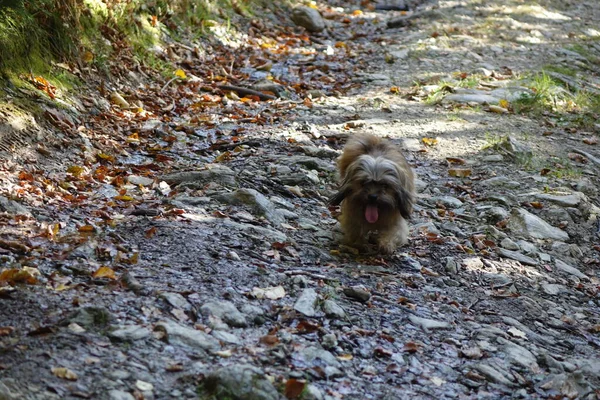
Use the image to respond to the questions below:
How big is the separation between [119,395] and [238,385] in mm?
635

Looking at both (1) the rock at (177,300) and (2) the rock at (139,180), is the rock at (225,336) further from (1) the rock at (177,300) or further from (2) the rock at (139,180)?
(2) the rock at (139,180)

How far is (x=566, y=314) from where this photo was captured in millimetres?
6516

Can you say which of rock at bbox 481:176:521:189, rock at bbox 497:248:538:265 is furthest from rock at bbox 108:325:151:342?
rock at bbox 481:176:521:189

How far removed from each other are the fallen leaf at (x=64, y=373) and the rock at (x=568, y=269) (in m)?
4.98

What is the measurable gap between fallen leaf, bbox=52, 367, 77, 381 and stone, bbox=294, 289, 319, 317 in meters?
1.74

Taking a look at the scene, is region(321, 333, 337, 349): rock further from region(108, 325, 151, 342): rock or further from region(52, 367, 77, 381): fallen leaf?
region(52, 367, 77, 381): fallen leaf

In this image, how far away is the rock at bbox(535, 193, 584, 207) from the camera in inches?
337

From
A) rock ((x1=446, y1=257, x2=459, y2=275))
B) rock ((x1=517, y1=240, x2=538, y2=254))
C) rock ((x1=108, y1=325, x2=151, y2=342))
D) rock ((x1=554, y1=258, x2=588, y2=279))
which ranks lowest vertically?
rock ((x1=554, y1=258, x2=588, y2=279))

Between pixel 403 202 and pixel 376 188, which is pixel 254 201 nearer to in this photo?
pixel 376 188

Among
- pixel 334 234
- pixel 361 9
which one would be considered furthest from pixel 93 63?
pixel 361 9

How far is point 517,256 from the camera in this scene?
7379mm

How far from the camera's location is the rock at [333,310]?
17.7 ft

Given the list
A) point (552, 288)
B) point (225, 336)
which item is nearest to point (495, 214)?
point (552, 288)

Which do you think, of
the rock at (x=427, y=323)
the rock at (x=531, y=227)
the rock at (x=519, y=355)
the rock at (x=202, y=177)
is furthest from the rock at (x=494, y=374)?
the rock at (x=202, y=177)
